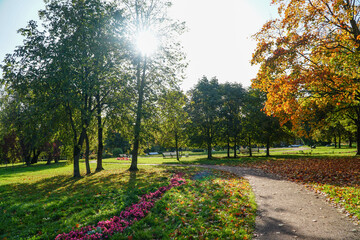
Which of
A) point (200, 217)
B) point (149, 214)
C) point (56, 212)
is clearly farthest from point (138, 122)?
point (200, 217)

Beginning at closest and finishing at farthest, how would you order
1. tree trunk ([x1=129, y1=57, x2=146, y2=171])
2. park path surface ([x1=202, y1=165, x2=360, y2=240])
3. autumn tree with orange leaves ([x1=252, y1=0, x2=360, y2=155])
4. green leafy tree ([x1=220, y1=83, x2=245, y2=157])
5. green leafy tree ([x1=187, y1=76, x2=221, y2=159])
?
park path surface ([x1=202, y1=165, x2=360, y2=240]) → autumn tree with orange leaves ([x1=252, y1=0, x2=360, y2=155]) → tree trunk ([x1=129, y1=57, x2=146, y2=171]) → green leafy tree ([x1=220, y1=83, x2=245, y2=157]) → green leafy tree ([x1=187, y1=76, x2=221, y2=159])

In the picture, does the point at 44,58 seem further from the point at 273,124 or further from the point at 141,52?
the point at 273,124

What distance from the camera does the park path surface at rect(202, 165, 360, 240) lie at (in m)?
4.83

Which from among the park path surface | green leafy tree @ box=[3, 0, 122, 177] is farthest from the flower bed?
green leafy tree @ box=[3, 0, 122, 177]

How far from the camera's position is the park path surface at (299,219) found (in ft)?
15.8

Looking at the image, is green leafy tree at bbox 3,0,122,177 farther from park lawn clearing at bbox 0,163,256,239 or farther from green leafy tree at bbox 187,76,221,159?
green leafy tree at bbox 187,76,221,159

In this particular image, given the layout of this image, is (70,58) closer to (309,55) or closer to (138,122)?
(138,122)

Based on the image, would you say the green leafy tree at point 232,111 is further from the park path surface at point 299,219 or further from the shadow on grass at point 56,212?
the shadow on grass at point 56,212

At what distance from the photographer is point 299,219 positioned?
5742mm

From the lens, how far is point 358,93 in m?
11.3

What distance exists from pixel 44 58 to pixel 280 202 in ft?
51.5

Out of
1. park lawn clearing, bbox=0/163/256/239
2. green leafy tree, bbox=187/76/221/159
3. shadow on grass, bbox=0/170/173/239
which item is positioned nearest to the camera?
park lawn clearing, bbox=0/163/256/239

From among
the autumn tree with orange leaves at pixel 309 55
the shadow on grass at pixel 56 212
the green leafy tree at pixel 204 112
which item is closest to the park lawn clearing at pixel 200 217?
the shadow on grass at pixel 56 212

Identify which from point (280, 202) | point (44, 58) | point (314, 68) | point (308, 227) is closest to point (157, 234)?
point (308, 227)
